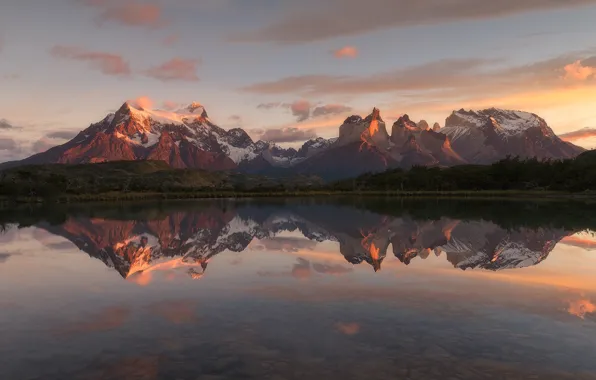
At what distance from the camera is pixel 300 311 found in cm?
2067

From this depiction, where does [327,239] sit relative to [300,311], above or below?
below

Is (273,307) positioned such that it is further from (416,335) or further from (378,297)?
(416,335)

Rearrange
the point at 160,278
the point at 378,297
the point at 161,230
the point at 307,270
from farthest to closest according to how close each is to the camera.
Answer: the point at 161,230, the point at 307,270, the point at 160,278, the point at 378,297

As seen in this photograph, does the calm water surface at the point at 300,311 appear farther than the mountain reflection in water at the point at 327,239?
No

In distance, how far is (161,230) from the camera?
188ft

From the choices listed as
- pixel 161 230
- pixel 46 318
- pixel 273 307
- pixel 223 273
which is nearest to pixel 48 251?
pixel 161 230

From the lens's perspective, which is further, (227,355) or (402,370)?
(227,355)

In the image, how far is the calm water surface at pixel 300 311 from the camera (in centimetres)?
1424

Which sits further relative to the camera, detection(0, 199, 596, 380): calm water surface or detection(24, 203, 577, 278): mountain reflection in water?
detection(24, 203, 577, 278): mountain reflection in water

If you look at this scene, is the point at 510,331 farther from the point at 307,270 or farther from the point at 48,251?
the point at 48,251

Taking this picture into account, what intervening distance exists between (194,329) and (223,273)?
40.5ft

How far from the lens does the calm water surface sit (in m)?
14.2

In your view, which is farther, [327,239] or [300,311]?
[327,239]

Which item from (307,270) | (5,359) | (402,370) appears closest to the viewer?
(402,370)
